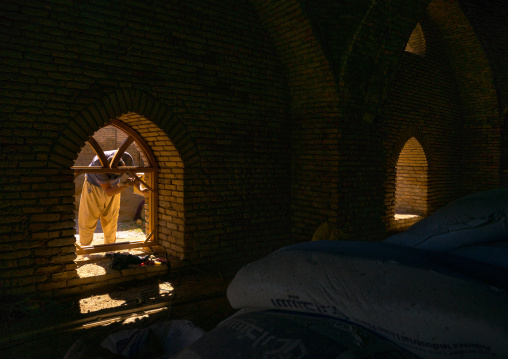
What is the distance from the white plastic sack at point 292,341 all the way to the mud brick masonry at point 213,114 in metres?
2.98

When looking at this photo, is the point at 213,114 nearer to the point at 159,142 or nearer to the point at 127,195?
the point at 159,142

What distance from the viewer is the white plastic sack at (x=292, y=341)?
1.48 m

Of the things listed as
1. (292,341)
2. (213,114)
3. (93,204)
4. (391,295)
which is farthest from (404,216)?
(292,341)

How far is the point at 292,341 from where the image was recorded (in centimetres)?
153

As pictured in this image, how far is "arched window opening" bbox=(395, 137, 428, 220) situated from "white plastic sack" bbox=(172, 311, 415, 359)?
7.21 metres

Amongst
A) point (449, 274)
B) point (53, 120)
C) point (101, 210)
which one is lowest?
point (101, 210)

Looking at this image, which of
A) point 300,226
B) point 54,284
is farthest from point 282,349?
point 300,226

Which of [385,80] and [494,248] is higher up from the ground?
[385,80]

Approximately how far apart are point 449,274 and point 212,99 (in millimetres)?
4086

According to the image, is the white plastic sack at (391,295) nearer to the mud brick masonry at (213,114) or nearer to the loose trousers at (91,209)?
the mud brick masonry at (213,114)

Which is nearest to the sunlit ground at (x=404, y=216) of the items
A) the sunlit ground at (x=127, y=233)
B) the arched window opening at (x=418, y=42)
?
the arched window opening at (x=418, y=42)

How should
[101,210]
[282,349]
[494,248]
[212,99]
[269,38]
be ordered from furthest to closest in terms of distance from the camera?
[101,210] < [269,38] < [212,99] < [494,248] < [282,349]

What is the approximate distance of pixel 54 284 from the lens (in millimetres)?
3953

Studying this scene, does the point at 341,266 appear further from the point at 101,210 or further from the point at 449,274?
the point at 101,210
